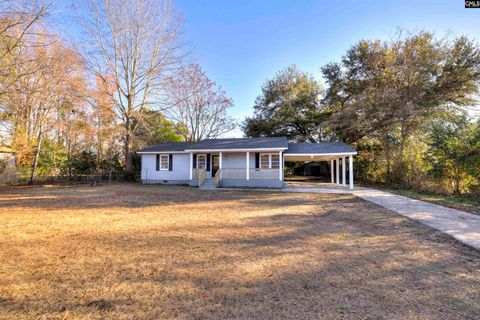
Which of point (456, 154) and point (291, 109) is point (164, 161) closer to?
point (291, 109)

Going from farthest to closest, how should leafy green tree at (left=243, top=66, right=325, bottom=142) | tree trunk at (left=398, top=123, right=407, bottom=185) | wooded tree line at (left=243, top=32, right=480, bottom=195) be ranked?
leafy green tree at (left=243, top=66, right=325, bottom=142) → tree trunk at (left=398, top=123, right=407, bottom=185) → wooded tree line at (left=243, top=32, right=480, bottom=195)

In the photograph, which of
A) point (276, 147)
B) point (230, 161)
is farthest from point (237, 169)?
point (276, 147)

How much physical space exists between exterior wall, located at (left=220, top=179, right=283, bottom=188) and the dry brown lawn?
29.1ft

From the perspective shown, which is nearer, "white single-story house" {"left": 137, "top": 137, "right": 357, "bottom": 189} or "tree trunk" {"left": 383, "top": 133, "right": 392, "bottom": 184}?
"white single-story house" {"left": 137, "top": 137, "right": 357, "bottom": 189}

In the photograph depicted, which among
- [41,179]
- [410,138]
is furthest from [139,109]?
[410,138]

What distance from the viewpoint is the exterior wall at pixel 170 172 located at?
18.1 metres

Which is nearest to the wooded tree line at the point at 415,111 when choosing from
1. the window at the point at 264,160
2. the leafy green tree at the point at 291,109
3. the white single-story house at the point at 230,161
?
the leafy green tree at the point at 291,109

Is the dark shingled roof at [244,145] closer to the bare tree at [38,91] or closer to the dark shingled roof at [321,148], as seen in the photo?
the dark shingled roof at [321,148]

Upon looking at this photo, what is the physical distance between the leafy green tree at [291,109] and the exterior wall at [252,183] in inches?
460

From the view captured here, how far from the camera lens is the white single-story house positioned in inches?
605

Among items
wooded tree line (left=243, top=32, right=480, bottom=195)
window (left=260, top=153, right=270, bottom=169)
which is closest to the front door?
window (left=260, top=153, right=270, bottom=169)

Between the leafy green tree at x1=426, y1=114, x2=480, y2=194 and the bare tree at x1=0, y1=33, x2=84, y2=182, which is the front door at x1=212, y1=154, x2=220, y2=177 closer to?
the bare tree at x1=0, y1=33, x2=84, y2=182

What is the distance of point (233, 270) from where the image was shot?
3.33 meters

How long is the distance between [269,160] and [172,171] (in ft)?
25.9
